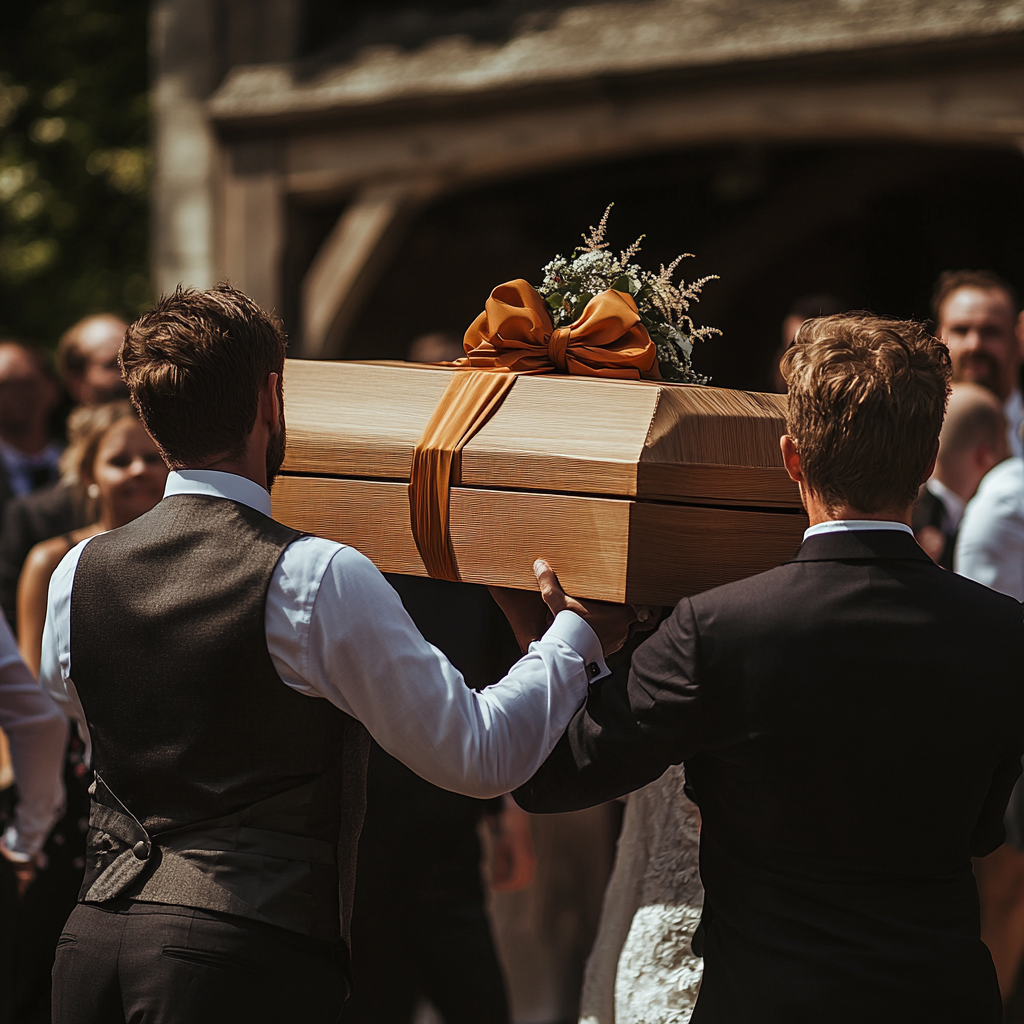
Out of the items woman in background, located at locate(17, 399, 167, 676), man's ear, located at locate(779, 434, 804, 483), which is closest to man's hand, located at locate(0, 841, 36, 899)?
woman in background, located at locate(17, 399, 167, 676)

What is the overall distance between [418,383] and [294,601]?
0.57m

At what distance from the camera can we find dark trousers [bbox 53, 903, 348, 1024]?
5.37 ft

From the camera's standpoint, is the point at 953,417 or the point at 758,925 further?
the point at 953,417

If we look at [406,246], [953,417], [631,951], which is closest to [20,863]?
[631,951]

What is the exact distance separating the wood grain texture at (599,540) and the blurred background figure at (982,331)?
84.5 inches

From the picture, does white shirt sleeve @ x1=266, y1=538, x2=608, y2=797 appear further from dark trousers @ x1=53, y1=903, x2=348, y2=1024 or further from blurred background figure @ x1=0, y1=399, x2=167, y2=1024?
blurred background figure @ x1=0, y1=399, x2=167, y2=1024

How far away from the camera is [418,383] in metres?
2.08

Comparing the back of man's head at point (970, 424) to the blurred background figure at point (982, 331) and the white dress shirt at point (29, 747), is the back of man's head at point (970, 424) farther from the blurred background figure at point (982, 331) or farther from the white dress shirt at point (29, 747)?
the white dress shirt at point (29, 747)

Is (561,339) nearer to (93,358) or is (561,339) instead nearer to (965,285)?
(965,285)

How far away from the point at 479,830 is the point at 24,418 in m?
3.01

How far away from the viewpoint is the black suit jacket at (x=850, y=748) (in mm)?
1560

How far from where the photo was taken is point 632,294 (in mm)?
2174

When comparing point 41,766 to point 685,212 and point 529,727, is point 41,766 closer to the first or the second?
point 529,727

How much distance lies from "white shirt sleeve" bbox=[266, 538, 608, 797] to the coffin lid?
305mm
